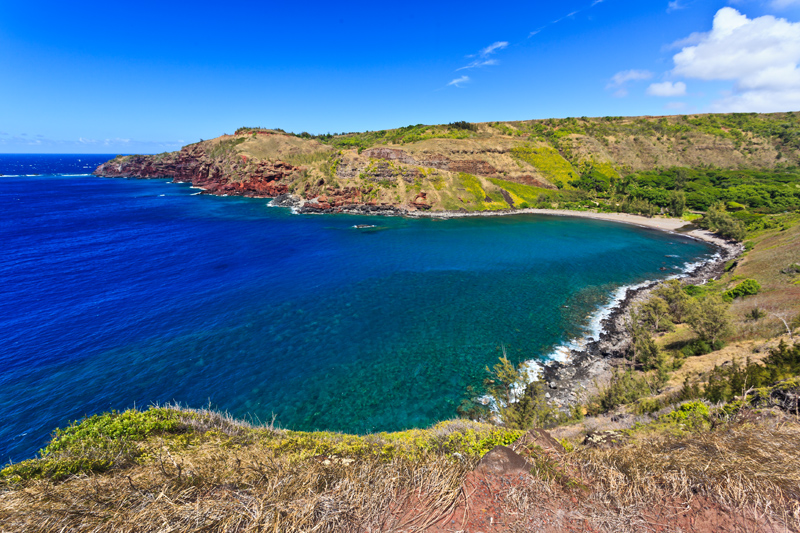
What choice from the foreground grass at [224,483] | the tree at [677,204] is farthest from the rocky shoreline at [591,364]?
the tree at [677,204]

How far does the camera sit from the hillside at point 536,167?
358ft

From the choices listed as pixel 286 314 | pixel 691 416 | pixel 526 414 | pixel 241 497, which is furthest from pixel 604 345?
pixel 286 314

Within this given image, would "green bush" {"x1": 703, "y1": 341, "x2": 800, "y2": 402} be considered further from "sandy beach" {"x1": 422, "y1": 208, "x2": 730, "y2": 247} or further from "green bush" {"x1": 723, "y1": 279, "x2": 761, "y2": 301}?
"sandy beach" {"x1": 422, "y1": 208, "x2": 730, "y2": 247}

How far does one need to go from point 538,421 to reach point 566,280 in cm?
3792

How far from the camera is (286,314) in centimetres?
3938

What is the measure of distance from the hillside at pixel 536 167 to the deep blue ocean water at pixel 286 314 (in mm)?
35553

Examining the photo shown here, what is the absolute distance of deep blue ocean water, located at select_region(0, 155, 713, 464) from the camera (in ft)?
83.9

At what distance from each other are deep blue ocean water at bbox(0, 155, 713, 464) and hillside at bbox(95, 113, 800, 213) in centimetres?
3555

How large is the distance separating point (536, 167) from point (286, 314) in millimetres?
130710

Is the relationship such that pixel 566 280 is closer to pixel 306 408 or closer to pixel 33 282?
pixel 306 408

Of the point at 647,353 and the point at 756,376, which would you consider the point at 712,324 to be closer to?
the point at 647,353

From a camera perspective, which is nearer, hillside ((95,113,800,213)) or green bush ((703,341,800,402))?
green bush ((703,341,800,402))

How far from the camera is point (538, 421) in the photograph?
62.4ft

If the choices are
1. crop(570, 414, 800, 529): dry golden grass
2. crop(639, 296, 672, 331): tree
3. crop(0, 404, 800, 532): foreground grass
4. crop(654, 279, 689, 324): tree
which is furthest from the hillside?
crop(570, 414, 800, 529): dry golden grass
